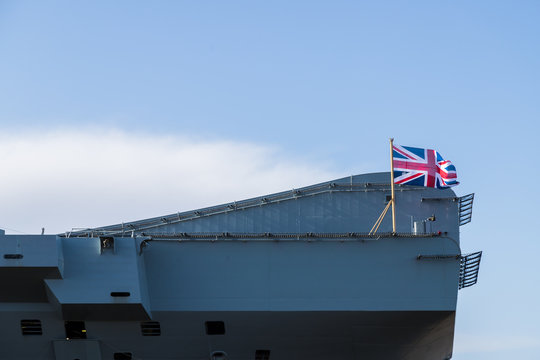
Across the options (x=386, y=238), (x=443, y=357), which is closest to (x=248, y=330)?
(x=386, y=238)

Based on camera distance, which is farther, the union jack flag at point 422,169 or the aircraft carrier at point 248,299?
the union jack flag at point 422,169

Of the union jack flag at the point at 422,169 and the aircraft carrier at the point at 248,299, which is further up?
the union jack flag at the point at 422,169

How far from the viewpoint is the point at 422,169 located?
26.2 meters

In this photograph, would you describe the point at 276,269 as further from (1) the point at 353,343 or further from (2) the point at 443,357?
(2) the point at 443,357

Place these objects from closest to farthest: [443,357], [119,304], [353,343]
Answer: [119,304] < [353,343] < [443,357]

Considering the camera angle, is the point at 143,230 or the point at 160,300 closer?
the point at 160,300

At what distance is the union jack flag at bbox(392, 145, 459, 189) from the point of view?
26047 mm

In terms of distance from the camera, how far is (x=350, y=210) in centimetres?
2836

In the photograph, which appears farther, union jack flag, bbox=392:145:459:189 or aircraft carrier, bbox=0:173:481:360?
union jack flag, bbox=392:145:459:189

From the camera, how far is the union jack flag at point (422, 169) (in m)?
26.0

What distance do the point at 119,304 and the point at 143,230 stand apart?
18.6 feet

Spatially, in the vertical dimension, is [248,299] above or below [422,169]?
below

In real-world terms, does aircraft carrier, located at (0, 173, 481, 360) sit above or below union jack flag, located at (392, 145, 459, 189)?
below

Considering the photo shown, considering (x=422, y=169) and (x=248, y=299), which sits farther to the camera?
(x=422, y=169)
